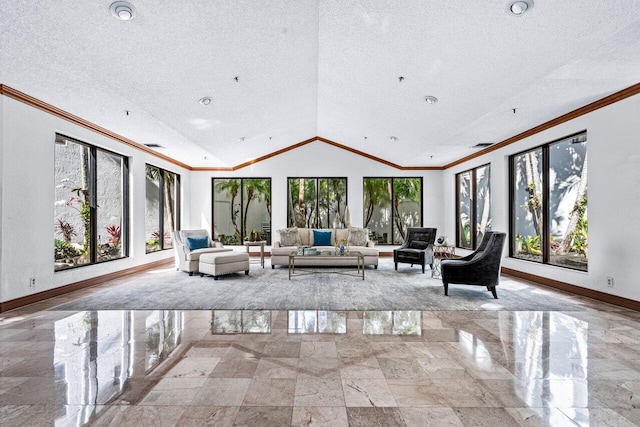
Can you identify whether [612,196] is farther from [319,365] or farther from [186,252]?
[186,252]

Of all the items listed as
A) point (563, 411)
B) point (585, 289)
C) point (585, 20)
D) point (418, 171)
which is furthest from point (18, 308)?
point (418, 171)

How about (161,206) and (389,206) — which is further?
(389,206)

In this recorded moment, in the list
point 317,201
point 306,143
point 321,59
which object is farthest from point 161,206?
point 321,59

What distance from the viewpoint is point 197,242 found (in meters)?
6.80

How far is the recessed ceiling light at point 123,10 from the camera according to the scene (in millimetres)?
2893

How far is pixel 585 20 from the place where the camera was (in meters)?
2.83

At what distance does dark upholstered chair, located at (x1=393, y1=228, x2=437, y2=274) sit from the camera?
6.73 m

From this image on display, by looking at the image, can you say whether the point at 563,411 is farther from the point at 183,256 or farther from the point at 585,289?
the point at 183,256

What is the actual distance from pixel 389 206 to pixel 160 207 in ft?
20.0

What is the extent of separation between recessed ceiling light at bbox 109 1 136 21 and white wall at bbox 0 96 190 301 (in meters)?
2.12

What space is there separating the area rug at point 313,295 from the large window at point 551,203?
77 centimetres

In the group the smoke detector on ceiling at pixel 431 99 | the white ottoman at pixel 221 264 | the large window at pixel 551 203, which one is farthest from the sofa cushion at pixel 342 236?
the smoke detector on ceiling at pixel 431 99

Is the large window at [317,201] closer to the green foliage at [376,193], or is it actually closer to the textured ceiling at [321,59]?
the green foliage at [376,193]

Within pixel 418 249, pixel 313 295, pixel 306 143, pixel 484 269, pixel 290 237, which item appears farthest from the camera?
pixel 306 143
